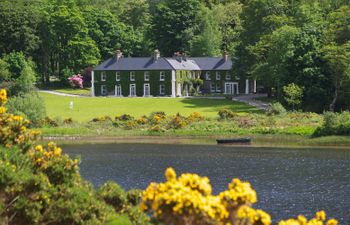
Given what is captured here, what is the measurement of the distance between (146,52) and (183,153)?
248 ft

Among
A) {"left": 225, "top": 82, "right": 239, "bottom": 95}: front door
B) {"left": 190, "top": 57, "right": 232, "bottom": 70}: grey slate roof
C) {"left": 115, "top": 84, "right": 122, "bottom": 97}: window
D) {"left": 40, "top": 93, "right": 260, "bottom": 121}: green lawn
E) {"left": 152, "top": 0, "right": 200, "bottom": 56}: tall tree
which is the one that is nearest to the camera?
{"left": 40, "top": 93, "right": 260, "bottom": 121}: green lawn

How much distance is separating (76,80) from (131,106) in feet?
90.0

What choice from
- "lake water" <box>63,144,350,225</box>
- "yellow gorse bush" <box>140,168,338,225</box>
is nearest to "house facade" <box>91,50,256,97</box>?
"lake water" <box>63,144,350,225</box>

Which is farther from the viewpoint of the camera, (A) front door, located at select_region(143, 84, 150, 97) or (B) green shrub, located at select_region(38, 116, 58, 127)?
(A) front door, located at select_region(143, 84, 150, 97)

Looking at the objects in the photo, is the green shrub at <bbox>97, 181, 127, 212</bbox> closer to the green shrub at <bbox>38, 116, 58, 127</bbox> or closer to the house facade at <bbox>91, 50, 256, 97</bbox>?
the green shrub at <bbox>38, 116, 58, 127</bbox>

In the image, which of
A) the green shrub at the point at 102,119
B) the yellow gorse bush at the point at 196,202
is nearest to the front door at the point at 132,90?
the green shrub at the point at 102,119

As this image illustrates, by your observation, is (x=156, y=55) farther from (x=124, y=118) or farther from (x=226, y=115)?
(x=226, y=115)

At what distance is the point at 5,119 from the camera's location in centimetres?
1798

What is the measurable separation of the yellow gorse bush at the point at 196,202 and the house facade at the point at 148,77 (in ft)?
323

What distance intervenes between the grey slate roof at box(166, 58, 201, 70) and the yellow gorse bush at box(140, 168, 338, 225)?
98950mm

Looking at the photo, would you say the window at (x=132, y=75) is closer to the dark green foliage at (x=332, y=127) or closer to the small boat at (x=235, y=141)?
the small boat at (x=235, y=141)

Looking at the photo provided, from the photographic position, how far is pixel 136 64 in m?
110

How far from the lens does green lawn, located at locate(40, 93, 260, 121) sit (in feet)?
273

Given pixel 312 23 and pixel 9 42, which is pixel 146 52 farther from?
pixel 312 23
